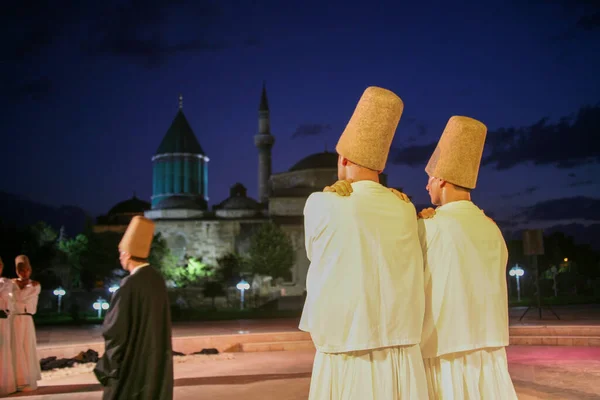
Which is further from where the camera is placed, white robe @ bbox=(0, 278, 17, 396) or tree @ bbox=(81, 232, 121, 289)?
tree @ bbox=(81, 232, 121, 289)

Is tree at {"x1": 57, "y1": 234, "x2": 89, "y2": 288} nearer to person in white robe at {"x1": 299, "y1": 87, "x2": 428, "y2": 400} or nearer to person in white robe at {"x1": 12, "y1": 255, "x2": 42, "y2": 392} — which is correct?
person in white robe at {"x1": 12, "y1": 255, "x2": 42, "y2": 392}

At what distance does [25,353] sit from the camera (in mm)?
8578

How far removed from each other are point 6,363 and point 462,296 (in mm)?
6643

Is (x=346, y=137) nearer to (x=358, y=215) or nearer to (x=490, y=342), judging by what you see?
(x=358, y=215)

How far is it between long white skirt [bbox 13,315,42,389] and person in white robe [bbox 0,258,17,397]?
0.09 m

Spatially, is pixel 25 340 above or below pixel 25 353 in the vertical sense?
Result: above

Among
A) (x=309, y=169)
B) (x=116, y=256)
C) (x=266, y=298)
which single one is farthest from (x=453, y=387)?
(x=309, y=169)

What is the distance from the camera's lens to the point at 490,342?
4.05 m

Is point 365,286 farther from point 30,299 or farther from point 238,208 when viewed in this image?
point 238,208

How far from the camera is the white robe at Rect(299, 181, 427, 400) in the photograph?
3.36m

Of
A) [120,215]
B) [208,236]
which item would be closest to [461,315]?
[208,236]

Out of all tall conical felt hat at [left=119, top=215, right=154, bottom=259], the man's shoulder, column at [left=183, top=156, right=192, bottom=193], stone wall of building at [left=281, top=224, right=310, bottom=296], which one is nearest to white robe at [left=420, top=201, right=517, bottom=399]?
the man's shoulder

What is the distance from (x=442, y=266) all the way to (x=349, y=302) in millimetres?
907

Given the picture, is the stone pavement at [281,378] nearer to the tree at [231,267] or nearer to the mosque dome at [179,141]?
the tree at [231,267]
